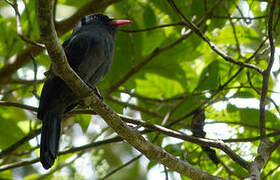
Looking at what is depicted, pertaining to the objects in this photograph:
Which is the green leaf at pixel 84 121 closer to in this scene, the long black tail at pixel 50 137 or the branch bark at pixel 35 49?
the long black tail at pixel 50 137

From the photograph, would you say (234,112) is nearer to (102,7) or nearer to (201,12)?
(201,12)

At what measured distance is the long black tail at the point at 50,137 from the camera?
334cm

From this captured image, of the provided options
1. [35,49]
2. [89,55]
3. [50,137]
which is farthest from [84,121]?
[35,49]

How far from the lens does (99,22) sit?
166 inches

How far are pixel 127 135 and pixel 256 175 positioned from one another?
0.81 m

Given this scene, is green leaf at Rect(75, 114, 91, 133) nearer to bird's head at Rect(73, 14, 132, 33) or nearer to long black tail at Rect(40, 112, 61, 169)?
long black tail at Rect(40, 112, 61, 169)

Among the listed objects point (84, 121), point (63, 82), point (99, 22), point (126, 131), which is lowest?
point (126, 131)

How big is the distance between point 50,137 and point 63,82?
0.47 meters

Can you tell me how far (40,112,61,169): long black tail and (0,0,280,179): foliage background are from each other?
0.19 meters

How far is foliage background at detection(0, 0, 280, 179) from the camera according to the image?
3.76 m

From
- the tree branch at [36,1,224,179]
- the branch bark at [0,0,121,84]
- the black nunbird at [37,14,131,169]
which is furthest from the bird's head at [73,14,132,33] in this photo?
the tree branch at [36,1,224,179]

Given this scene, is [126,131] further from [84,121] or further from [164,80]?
[164,80]

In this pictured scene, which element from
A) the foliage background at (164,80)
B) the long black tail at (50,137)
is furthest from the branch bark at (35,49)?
the long black tail at (50,137)

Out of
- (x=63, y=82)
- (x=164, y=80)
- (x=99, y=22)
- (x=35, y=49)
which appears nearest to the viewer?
(x=63, y=82)
